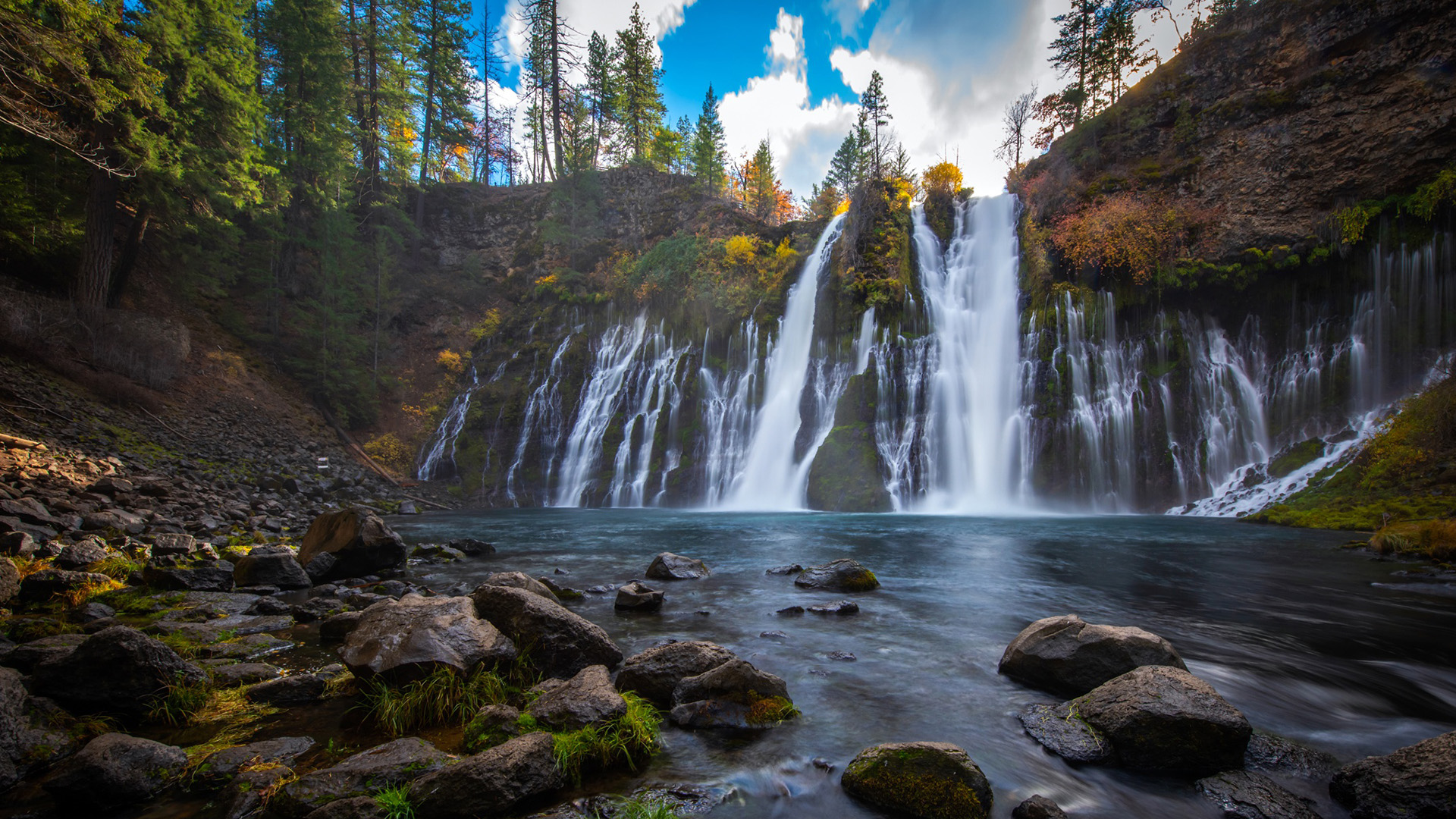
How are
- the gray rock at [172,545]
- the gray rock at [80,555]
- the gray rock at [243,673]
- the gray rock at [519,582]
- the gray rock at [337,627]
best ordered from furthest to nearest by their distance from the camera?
the gray rock at [172,545], the gray rock at [80,555], the gray rock at [519,582], the gray rock at [337,627], the gray rock at [243,673]

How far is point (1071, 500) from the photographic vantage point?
21.2m

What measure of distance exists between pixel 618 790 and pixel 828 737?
1.56 metres

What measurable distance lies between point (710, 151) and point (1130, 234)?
36.9 metres

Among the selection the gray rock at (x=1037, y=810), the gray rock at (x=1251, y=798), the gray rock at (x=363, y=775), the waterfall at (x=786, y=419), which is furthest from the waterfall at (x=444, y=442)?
the gray rock at (x=1251, y=798)

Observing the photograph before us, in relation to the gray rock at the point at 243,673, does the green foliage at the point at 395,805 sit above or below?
above

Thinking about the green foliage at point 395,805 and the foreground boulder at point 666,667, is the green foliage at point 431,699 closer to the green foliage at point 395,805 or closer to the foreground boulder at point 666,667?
the foreground boulder at point 666,667

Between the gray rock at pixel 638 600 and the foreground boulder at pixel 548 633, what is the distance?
7.38 feet

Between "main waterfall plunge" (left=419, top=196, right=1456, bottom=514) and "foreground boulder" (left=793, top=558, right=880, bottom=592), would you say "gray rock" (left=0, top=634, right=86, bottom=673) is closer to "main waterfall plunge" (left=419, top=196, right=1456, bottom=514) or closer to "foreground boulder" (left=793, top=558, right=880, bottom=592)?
"foreground boulder" (left=793, top=558, right=880, bottom=592)

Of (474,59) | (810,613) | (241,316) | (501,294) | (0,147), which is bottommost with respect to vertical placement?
(810,613)

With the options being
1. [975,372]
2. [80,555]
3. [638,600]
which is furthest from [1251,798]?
[975,372]

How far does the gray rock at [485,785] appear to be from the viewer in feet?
9.41

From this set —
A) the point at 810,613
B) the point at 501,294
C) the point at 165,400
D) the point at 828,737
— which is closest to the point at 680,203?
the point at 501,294

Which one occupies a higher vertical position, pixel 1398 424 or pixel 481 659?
pixel 1398 424

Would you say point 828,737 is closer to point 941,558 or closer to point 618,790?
point 618,790
